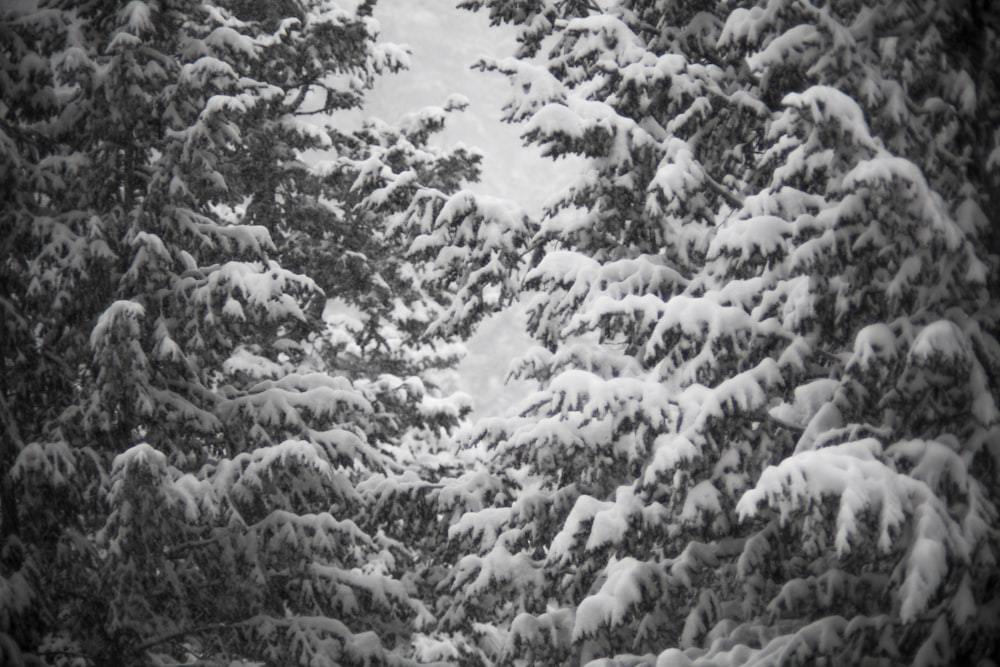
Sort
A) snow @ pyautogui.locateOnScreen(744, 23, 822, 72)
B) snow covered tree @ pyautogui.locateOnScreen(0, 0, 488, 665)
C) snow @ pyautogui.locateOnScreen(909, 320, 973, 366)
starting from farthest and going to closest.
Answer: snow covered tree @ pyautogui.locateOnScreen(0, 0, 488, 665)
snow @ pyautogui.locateOnScreen(744, 23, 822, 72)
snow @ pyautogui.locateOnScreen(909, 320, 973, 366)

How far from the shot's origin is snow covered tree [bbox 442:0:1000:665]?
14.5ft

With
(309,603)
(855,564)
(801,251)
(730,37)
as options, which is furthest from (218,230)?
(855,564)

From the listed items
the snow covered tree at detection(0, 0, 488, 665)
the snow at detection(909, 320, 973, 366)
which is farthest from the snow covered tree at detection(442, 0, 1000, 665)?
the snow covered tree at detection(0, 0, 488, 665)

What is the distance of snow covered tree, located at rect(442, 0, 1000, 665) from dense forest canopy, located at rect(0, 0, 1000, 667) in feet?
0.09

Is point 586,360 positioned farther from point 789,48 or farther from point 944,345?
point 944,345

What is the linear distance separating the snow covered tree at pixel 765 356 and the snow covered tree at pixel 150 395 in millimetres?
1766

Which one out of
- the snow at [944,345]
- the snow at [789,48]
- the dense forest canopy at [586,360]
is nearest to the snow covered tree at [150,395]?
the dense forest canopy at [586,360]

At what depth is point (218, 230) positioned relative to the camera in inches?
329

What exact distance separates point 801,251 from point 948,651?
8.37 ft

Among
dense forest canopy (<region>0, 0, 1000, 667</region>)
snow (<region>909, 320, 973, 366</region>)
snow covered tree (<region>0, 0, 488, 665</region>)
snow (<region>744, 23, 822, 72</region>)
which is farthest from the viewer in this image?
snow covered tree (<region>0, 0, 488, 665</region>)

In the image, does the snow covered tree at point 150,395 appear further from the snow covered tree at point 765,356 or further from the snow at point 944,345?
the snow at point 944,345

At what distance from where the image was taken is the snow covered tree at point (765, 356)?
14.5ft

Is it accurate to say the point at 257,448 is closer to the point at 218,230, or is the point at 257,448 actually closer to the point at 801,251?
the point at 218,230

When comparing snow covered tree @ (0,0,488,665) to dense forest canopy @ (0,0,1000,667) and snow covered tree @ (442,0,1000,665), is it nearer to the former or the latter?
dense forest canopy @ (0,0,1000,667)
